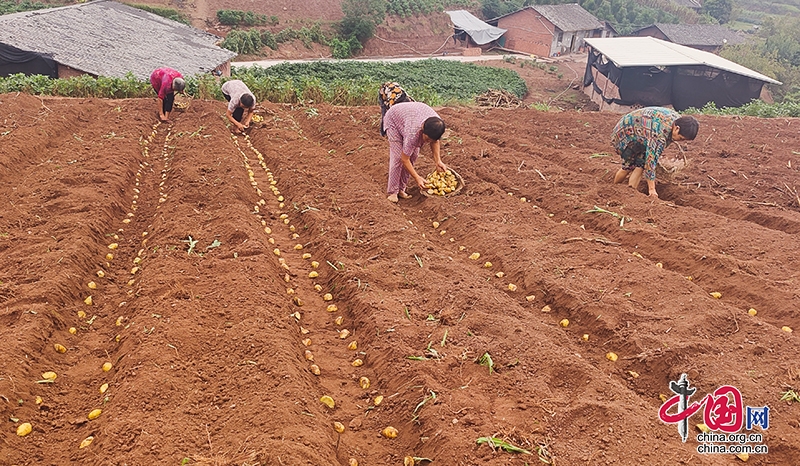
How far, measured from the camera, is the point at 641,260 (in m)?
6.14

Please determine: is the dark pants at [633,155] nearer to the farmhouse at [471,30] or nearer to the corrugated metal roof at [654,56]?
the corrugated metal roof at [654,56]

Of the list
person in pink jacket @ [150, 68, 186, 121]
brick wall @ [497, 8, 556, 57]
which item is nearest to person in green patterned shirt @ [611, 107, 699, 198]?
person in pink jacket @ [150, 68, 186, 121]

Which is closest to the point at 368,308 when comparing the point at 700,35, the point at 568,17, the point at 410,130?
the point at 410,130

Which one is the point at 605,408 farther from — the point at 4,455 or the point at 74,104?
the point at 74,104

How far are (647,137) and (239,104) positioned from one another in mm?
7672

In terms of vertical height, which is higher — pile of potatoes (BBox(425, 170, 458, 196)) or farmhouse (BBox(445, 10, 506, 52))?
pile of potatoes (BBox(425, 170, 458, 196))

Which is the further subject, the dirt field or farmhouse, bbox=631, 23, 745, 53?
farmhouse, bbox=631, 23, 745, 53

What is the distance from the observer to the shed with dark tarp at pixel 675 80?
74.2 ft

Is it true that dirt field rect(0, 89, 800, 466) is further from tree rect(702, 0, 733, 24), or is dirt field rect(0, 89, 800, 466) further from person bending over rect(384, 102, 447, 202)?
tree rect(702, 0, 733, 24)

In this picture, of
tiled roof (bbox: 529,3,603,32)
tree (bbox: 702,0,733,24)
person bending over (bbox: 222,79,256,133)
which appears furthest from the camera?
tree (bbox: 702,0,733,24)

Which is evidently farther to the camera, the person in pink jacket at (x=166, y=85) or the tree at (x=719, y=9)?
the tree at (x=719, y=9)

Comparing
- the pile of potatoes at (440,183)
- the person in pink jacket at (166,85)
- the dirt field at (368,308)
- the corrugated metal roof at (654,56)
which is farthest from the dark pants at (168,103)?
the corrugated metal roof at (654,56)

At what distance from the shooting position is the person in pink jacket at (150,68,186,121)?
10.7 meters

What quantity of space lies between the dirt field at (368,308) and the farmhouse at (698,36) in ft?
127
